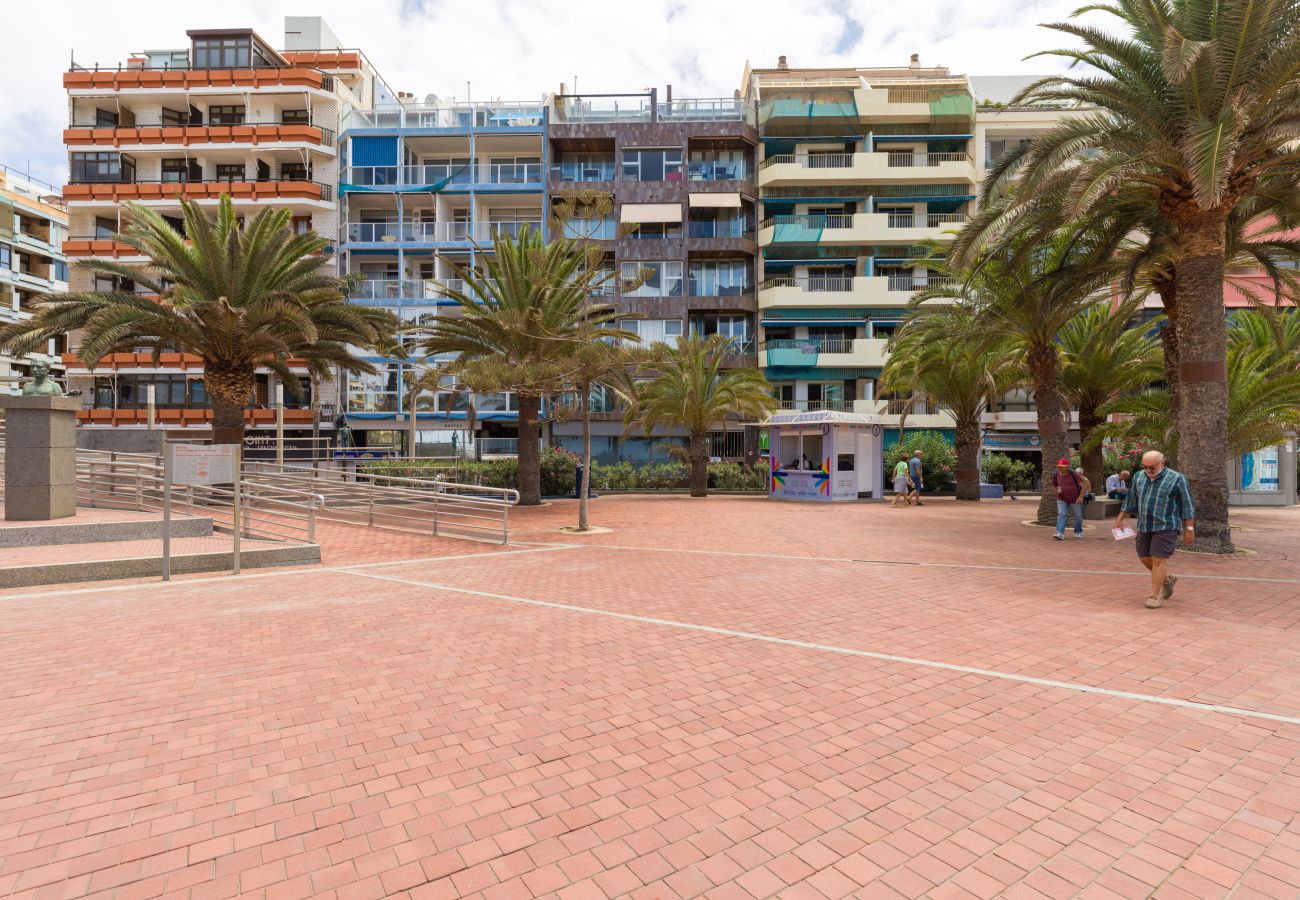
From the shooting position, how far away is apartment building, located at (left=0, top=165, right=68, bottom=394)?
140 feet

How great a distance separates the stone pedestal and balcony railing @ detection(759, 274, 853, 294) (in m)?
30.6

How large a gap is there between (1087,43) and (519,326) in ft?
40.5

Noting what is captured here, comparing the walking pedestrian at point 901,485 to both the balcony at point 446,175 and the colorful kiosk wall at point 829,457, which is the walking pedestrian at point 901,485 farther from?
the balcony at point 446,175

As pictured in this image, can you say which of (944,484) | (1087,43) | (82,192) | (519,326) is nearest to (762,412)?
(944,484)

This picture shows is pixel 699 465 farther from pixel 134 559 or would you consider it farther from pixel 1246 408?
pixel 134 559

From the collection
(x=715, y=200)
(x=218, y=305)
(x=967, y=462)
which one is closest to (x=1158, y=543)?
(x=967, y=462)

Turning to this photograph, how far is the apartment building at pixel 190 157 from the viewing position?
34812 mm

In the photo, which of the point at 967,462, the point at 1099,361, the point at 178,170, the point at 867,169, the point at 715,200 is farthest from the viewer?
the point at 178,170

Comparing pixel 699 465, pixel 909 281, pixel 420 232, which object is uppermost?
pixel 420 232

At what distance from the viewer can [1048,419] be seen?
15836 mm

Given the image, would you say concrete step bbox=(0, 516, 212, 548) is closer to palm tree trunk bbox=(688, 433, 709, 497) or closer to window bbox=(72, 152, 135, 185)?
palm tree trunk bbox=(688, 433, 709, 497)

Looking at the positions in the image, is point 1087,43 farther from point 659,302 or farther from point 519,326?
point 659,302

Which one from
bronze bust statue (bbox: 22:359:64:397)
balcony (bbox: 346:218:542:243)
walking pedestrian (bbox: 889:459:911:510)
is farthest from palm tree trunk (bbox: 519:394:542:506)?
balcony (bbox: 346:218:542:243)

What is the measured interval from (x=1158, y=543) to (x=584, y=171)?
3487 cm
